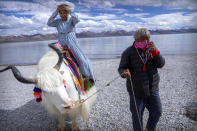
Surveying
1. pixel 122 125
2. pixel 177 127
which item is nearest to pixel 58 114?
pixel 122 125

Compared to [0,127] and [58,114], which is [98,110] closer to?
[58,114]

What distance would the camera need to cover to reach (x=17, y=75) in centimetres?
210

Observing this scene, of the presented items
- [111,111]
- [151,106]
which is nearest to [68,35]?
[151,106]

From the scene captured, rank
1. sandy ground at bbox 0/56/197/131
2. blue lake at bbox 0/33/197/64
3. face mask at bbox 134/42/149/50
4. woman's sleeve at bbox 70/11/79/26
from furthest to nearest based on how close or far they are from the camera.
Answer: blue lake at bbox 0/33/197/64
sandy ground at bbox 0/56/197/131
woman's sleeve at bbox 70/11/79/26
face mask at bbox 134/42/149/50

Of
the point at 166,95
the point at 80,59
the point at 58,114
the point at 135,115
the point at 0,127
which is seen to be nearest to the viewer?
the point at 135,115

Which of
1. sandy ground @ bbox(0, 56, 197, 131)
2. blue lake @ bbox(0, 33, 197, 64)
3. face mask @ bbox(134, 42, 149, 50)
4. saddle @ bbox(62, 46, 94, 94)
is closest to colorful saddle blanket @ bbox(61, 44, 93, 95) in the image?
saddle @ bbox(62, 46, 94, 94)

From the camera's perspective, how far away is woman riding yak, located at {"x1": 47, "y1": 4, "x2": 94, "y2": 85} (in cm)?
281

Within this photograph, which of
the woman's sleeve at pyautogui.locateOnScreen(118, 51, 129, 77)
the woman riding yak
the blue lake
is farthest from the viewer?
the blue lake

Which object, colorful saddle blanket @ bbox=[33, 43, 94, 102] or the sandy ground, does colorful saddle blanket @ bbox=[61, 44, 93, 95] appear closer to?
colorful saddle blanket @ bbox=[33, 43, 94, 102]

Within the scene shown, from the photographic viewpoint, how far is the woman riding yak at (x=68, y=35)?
2814mm

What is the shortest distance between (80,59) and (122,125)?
153 centimetres

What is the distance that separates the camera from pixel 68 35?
115 inches

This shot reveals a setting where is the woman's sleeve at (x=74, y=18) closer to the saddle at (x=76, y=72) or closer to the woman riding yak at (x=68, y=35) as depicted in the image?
the woman riding yak at (x=68, y=35)

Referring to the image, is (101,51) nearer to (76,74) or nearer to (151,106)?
(76,74)
